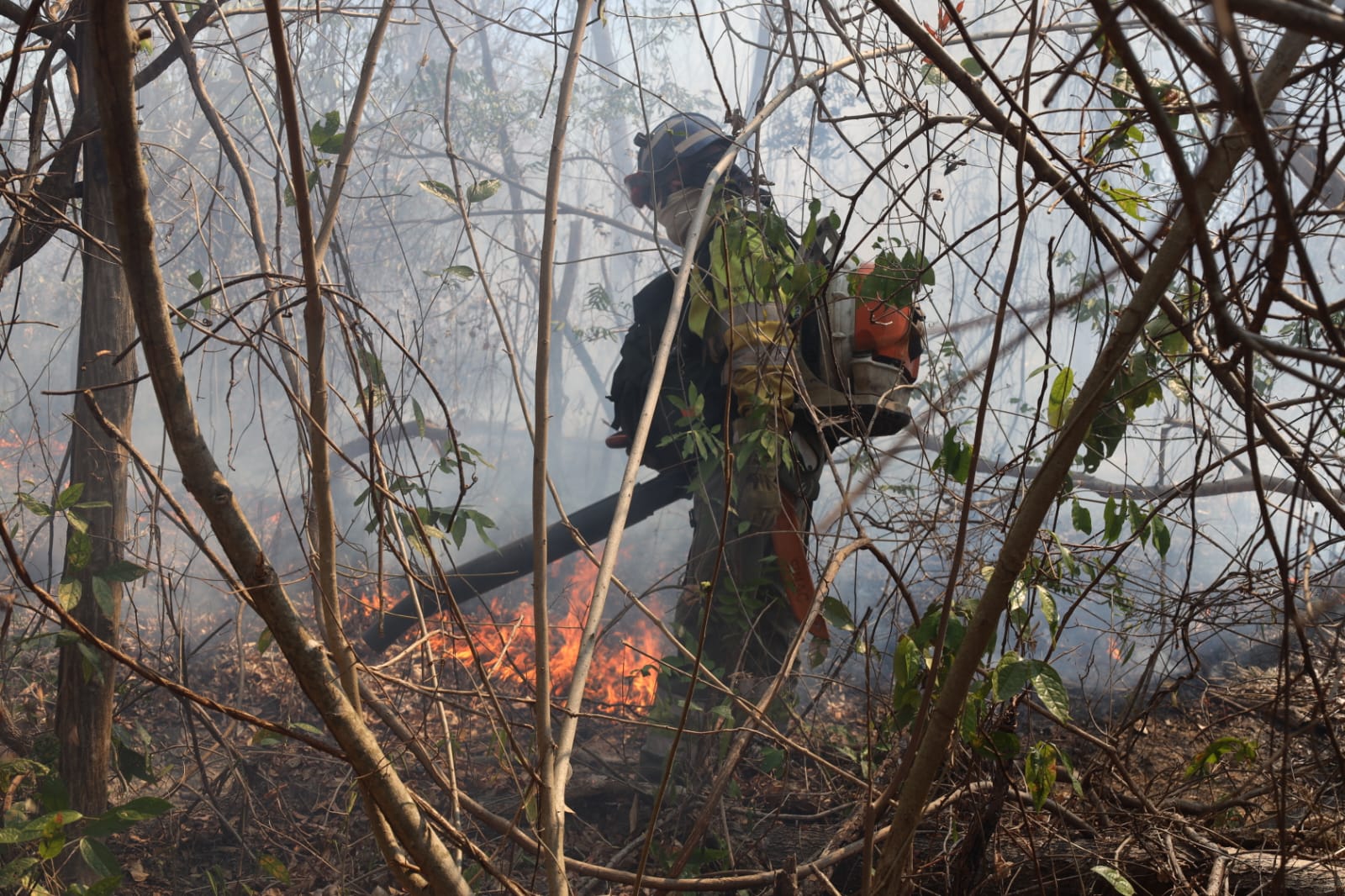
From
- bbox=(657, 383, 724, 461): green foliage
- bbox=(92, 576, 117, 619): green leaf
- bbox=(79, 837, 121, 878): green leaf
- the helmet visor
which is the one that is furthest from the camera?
the helmet visor

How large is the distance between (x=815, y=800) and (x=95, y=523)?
188 centimetres

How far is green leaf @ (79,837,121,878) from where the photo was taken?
1496 millimetres

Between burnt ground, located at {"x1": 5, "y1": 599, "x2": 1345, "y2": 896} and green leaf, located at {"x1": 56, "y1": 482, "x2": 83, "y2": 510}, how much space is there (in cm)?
60

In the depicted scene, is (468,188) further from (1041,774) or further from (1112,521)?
(1041,774)

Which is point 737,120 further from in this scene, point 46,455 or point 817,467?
point 46,455

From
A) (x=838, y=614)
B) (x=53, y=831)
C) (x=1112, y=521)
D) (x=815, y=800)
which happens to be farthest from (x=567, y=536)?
(x=1112, y=521)

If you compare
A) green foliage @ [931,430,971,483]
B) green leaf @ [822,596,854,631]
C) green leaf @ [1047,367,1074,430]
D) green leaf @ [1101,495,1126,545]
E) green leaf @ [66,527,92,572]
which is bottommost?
green leaf @ [822,596,854,631]

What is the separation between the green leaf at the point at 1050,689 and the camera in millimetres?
1125

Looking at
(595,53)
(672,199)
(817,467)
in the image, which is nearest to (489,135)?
(595,53)

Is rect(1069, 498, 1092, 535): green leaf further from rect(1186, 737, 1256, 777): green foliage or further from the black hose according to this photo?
the black hose

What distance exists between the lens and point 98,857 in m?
1.52

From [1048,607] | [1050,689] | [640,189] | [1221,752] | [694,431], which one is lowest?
[1221,752]

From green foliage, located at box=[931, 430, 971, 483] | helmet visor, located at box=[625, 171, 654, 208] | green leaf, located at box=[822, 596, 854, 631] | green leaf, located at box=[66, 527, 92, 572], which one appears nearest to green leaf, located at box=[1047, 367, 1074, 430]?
green foliage, located at box=[931, 430, 971, 483]

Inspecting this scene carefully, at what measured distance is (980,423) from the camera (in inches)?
34.1
